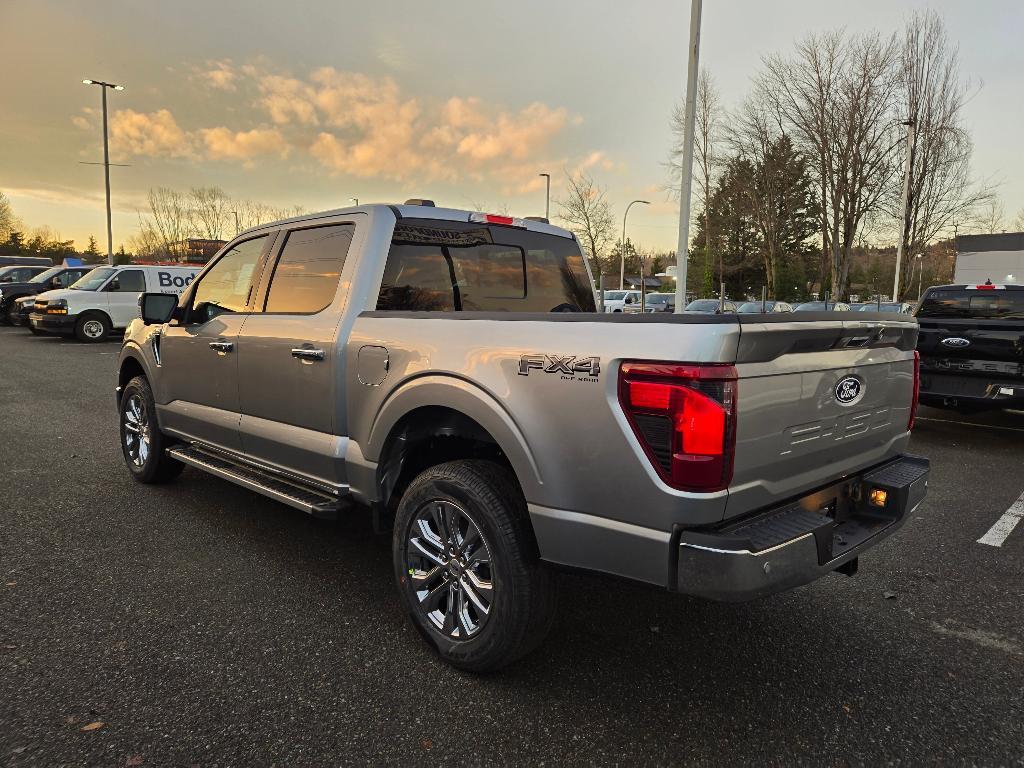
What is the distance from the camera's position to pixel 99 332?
17594 millimetres

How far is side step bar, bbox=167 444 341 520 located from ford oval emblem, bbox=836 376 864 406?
7.36 feet

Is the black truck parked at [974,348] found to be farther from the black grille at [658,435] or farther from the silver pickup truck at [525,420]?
the black grille at [658,435]

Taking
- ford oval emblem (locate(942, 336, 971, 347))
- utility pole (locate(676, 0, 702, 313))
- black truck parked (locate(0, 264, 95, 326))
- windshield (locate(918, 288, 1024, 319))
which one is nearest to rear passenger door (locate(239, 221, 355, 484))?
ford oval emblem (locate(942, 336, 971, 347))

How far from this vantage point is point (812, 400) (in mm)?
2398

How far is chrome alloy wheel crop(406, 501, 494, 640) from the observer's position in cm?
265

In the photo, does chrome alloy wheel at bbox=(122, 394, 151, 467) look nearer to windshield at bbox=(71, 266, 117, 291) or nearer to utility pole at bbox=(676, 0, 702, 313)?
utility pole at bbox=(676, 0, 702, 313)

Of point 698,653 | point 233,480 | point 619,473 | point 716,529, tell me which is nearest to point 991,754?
point 698,653

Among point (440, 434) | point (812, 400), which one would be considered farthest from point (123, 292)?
point (812, 400)

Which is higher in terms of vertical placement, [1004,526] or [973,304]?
[973,304]

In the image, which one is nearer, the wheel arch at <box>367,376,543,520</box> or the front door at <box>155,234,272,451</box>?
the wheel arch at <box>367,376,543,520</box>

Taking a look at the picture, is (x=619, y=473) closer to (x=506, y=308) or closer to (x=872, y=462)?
(x=872, y=462)

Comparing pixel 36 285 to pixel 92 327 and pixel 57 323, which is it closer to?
pixel 57 323

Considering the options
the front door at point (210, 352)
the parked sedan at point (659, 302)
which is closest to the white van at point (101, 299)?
the front door at point (210, 352)

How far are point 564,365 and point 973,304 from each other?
23.4 ft
